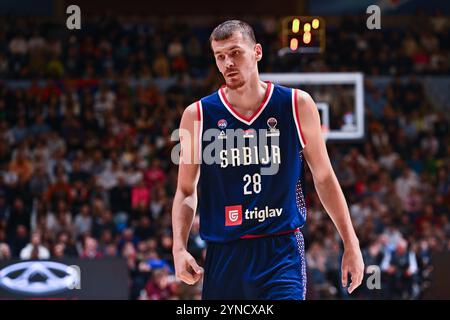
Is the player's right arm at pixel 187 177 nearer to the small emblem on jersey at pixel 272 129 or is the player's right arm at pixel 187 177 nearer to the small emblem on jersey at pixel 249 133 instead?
the small emblem on jersey at pixel 249 133

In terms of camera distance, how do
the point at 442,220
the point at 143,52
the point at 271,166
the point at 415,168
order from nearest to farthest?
the point at 271,166
the point at 442,220
the point at 415,168
the point at 143,52

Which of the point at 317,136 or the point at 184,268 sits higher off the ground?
the point at 317,136

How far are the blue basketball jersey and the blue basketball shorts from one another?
0.21 feet

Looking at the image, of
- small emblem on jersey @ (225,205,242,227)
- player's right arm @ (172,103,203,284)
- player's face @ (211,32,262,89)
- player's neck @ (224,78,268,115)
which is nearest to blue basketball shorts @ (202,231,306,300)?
small emblem on jersey @ (225,205,242,227)

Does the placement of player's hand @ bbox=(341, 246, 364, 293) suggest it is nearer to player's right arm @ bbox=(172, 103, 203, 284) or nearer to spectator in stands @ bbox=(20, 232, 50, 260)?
player's right arm @ bbox=(172, 103, 203, 284)

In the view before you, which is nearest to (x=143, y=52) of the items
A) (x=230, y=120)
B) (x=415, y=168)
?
(x=415, y=168)

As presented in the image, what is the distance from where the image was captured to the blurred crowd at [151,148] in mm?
14617

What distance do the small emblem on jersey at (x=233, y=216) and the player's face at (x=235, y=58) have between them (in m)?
0.73

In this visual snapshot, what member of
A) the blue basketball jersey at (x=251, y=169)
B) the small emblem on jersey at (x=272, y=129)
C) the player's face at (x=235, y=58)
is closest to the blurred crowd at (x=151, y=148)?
the blue basketball jersey at (x=251, y=169)

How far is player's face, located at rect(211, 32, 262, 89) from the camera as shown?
5.02m

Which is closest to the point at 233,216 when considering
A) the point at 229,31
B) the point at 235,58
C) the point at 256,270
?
the point at 256,270

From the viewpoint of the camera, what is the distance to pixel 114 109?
19000 millimetres

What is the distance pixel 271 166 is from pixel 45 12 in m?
19.0
